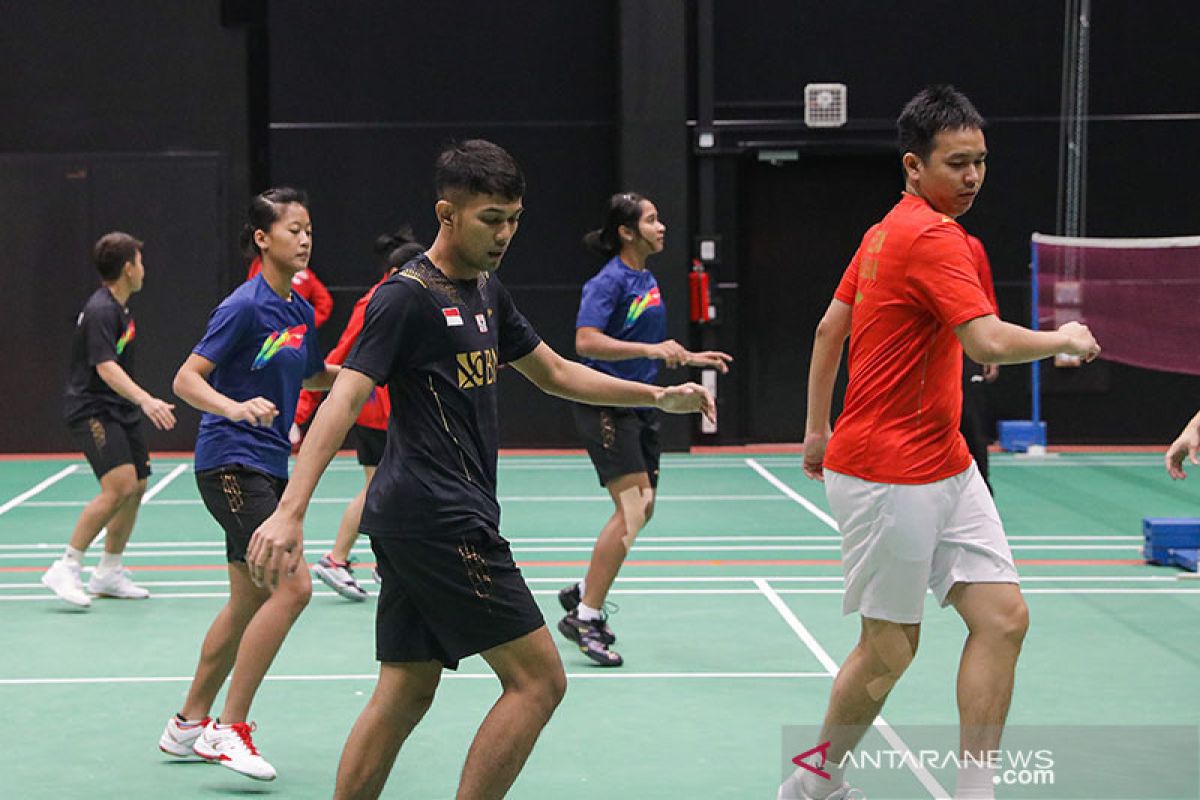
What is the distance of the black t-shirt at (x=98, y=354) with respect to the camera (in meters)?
8.62

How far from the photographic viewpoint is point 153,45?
54.5 feet

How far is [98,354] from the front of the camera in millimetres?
8594

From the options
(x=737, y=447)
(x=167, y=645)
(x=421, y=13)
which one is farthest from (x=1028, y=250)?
(x=167, y=645)

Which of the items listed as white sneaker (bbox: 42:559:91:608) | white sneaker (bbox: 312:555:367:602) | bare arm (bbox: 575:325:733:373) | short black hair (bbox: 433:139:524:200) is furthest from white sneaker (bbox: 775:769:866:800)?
white sneaker (bbox: 42:559:91:608)

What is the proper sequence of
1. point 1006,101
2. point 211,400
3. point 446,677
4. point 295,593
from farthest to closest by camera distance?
point 1006,101 < point 446,677 < point 295,593 < point 211,400

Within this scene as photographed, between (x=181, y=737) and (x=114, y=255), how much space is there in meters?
3.95

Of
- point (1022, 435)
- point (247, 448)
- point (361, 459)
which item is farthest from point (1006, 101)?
point (247, 448)

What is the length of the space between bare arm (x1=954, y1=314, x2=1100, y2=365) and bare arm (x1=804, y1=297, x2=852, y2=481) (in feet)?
2.15

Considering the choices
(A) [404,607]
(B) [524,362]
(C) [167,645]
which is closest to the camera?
(A) [404,607]

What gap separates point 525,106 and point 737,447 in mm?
4269

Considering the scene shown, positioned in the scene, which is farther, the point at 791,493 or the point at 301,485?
the point at 791,493

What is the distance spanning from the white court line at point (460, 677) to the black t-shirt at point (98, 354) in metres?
2.09

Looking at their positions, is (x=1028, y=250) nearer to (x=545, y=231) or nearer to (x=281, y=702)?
(x=545, y=231)

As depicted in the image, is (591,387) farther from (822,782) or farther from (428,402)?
(822,782)
